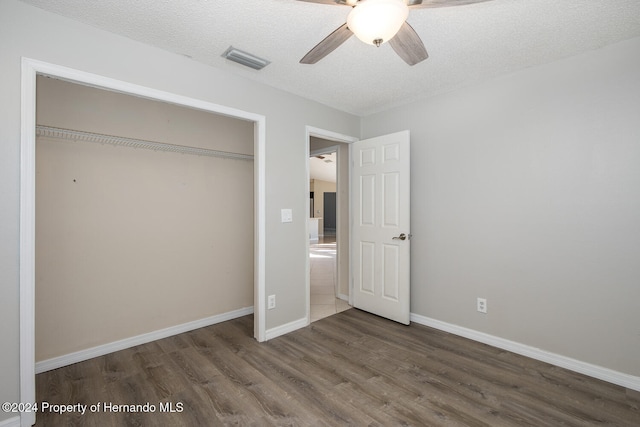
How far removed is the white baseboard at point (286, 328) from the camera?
290 cm

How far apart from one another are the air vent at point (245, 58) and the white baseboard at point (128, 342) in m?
2.54

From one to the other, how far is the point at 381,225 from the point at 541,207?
1.48m

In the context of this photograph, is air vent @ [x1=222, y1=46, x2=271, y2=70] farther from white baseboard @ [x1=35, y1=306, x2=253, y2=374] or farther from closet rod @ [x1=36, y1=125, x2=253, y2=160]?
white baseboard @ [x1=35, y1=306, x2=253, y2=374]

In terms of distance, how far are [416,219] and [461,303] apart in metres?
0.95

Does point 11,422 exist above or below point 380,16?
below

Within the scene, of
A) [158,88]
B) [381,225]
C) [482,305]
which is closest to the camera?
[158,88]

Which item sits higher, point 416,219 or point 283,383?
point 416,219

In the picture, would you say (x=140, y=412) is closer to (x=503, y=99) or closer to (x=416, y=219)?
(x=416, y=219)

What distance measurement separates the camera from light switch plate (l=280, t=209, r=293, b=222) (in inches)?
118

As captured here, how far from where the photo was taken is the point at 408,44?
171 centimetres

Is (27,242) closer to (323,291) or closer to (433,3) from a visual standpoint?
(433,3)

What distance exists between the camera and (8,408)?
1661 mm

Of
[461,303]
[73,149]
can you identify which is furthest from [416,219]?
[73,149]

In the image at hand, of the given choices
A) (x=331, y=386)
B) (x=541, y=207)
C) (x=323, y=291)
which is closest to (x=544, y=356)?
(x=541, y=207)
